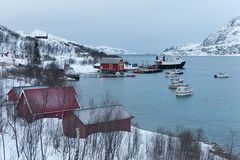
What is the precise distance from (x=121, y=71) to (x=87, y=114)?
59888 millimetres

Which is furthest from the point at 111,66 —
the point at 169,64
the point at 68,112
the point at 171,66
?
the point at 68,112

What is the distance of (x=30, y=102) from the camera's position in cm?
1805

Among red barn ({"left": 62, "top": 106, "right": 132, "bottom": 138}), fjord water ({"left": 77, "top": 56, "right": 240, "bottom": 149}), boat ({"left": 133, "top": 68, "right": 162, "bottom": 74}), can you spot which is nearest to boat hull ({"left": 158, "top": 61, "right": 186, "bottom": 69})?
boat ({"left": 133, "top": 68, "right": 162, "bottom": 74})

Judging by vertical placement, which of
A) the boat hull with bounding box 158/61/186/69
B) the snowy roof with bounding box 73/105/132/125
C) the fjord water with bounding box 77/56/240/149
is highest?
the boat hull with bounding box 158/61/186/69

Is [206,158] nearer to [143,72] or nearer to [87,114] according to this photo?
[87,114]

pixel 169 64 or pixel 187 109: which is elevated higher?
pixel 169 64

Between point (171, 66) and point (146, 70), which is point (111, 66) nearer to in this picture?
point (146, 70)

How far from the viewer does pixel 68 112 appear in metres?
17.8

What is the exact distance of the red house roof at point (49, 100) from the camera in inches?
717

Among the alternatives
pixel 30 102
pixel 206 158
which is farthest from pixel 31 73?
pixel 206 158

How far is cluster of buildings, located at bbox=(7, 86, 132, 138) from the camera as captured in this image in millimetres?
14789

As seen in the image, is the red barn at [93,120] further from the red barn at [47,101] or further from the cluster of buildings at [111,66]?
the cluster of buildings at [111,66]

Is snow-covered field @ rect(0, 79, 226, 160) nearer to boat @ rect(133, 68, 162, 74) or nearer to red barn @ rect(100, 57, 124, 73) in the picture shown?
red barn @ rect(100, 57, 124, 73)

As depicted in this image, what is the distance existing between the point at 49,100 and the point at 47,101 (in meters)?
0.36
